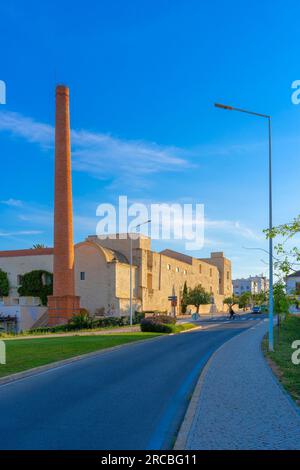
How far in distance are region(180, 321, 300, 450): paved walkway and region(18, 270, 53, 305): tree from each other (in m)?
48.4

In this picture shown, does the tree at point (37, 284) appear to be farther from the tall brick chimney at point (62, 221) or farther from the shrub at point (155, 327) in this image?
the shrub at point (155, 327)

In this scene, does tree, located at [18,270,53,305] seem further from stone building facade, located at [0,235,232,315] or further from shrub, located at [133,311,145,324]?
shrub, located at [133,311,145,324]

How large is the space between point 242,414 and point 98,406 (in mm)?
2651

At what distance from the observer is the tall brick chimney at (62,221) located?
44.1 meters

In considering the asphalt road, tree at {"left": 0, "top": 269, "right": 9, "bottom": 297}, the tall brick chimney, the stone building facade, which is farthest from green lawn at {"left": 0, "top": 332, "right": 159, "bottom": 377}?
tree at {"left": 0, "top": 269, "right": 9, "bottom": 297}

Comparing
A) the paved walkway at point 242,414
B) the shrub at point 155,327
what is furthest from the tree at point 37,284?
the paved walkway at point 242,414

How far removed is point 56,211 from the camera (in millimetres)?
44594

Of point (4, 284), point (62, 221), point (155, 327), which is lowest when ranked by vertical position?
point (155, 327)

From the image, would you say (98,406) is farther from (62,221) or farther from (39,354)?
(62,221)

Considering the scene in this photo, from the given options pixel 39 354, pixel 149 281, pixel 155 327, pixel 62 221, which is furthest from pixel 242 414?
pixel 149 281

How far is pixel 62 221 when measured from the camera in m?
44.5

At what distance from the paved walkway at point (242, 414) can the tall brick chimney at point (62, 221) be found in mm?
31951

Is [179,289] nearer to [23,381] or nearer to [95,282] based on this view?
[95,282]

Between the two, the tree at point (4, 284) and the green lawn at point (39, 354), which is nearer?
the green lawn at point (39, 354)
